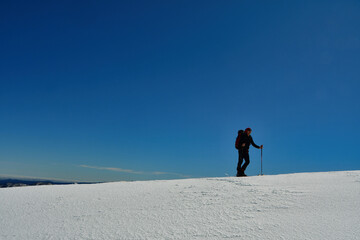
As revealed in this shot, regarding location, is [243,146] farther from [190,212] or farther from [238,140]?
[190,212]

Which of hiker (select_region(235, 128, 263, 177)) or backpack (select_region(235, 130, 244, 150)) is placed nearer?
hiker (select_region(235, 128, 263, 177))

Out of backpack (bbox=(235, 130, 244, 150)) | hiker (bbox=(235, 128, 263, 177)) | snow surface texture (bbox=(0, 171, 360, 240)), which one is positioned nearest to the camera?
snow surface texture (bbox=(0, 171, 360, 240))

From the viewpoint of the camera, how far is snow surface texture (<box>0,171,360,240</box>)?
2.71m

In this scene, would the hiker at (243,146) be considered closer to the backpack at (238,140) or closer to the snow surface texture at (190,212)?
the backpack at (238,140)

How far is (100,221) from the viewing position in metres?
3.14

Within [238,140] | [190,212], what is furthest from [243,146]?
[190,212]

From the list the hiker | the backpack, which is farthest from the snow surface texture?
the backpack

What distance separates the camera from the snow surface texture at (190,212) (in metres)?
2.71

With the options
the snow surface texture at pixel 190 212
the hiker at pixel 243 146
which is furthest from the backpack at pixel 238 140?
the snow surface texture at pixel 190 212

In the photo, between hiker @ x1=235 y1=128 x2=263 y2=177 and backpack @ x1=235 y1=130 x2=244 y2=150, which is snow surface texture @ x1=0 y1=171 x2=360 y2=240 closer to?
hiker @ x1=235 y1=128 x2=263 y2=177

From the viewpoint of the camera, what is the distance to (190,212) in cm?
331

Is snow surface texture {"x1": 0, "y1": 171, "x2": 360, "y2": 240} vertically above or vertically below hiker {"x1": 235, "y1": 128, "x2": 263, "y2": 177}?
below

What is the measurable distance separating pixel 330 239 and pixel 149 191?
296 centimetres

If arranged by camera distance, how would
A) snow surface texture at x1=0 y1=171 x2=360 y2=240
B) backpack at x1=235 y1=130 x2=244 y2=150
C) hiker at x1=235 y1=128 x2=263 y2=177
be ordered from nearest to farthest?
snow surface texture at x1=0 y1=171 x2=360 y2=240 < hiker at x1=235 y1=128 x2=263 y2=177 < backpack at x1=235 y1=130 x2=244 y2=150
